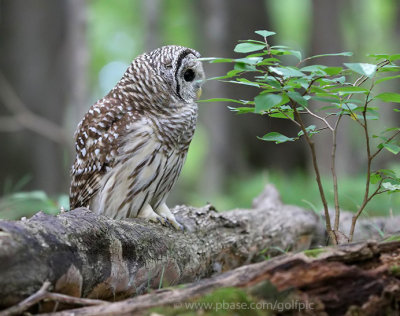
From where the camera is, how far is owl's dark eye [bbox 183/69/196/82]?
386 centimetres

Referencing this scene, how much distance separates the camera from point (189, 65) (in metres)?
3.81

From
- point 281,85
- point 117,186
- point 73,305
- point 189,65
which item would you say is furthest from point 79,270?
point 189,65

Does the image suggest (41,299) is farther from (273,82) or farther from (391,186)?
(391,186)

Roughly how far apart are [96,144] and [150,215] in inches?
25.5

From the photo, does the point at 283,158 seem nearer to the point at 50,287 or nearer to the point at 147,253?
the point at 147,253

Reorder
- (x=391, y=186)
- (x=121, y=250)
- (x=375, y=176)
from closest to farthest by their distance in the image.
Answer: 1. (x=121, y=250)
2. (x=391, y=186)
3. (x=375, y=176)

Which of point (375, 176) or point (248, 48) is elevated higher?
point (248, 48)

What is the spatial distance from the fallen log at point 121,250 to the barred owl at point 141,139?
1.02 ft

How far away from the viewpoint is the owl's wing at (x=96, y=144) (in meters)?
3.71

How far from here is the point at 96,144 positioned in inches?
148

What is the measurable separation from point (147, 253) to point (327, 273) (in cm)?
109

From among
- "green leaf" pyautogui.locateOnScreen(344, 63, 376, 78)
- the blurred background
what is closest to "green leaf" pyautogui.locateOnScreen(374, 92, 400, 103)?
"green leaf" pyautogui.locateOnScreen(344, 63, 376, 78)

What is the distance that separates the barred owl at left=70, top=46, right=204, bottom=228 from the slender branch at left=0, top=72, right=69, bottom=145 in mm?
4601

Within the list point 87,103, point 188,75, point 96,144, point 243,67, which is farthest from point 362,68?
point 87,103
